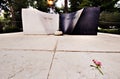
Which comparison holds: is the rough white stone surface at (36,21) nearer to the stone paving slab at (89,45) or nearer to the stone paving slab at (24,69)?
the stone paving slab at (89,45)

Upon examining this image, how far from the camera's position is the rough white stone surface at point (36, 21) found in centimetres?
998

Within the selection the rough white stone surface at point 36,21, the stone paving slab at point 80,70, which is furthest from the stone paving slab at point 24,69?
the rough white stone surface at point 36,21

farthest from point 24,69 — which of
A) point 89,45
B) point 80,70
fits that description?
point 89,45

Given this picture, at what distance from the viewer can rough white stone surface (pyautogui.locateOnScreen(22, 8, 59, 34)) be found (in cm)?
998

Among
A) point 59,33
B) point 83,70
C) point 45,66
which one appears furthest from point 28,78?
point 59,33

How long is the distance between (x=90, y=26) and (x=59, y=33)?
219 centimetres

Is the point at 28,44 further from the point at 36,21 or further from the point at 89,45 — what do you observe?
the point at 36,21

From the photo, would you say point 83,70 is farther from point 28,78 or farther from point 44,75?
point 28,78

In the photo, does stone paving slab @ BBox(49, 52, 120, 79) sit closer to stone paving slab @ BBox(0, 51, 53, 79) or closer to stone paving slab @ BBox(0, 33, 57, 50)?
stone paving slab @ BBox(0, 51, 53, 79)

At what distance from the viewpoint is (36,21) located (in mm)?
10008

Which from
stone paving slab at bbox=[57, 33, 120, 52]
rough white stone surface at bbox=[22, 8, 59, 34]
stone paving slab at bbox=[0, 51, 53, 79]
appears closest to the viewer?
stone paving slab at bbox=[0, 51, 53, 79]

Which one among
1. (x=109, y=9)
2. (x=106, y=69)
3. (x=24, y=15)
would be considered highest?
(x=109, y=9)

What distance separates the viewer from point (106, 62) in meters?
3.36

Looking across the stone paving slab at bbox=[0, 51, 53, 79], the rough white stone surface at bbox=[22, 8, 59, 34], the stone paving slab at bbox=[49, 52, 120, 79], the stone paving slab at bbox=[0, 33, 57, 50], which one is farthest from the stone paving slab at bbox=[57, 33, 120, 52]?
the rough white stone surface at bbox=[22, 8, 59, 34]
